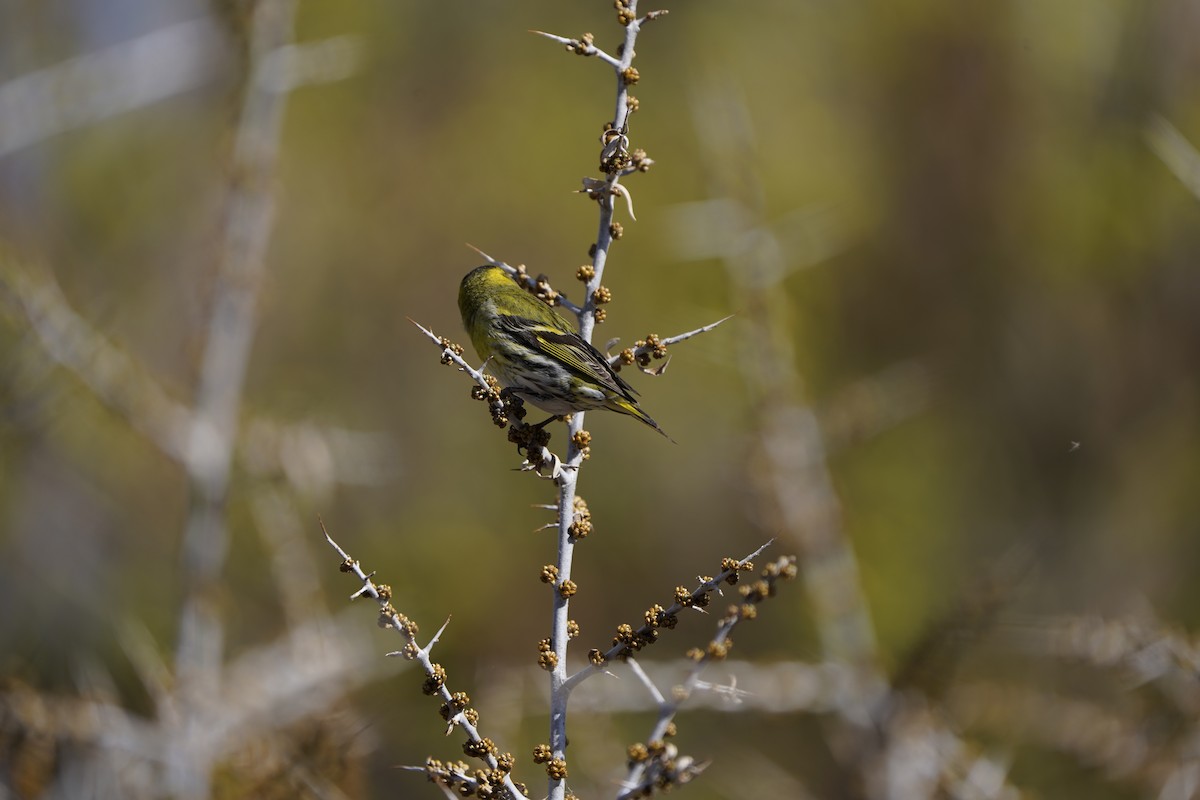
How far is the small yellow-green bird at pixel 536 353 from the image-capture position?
4.45 metres

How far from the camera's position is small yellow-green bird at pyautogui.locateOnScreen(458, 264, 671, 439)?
14.6 feet

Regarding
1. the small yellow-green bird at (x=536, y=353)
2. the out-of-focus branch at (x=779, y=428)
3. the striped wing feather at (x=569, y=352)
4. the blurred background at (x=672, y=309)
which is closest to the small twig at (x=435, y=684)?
the small yellow-green bird at (x=536, y=353)

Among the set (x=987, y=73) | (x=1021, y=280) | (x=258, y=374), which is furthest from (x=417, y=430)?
(x=987, y=73)

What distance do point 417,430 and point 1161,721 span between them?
412 inches

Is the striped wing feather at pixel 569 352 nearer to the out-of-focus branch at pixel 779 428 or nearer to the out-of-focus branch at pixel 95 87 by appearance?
the out-of-focus branch at pixel 779 428

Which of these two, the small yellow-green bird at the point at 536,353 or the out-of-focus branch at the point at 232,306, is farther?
the out-of-focus branch at the point at 232,306

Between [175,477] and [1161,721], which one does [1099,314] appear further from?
[175,477]

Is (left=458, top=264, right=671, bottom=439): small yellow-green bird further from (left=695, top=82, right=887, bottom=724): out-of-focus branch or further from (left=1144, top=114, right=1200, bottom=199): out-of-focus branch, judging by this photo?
(left=1144, top=114, right=1200, bottom=199): out-of-focus branch

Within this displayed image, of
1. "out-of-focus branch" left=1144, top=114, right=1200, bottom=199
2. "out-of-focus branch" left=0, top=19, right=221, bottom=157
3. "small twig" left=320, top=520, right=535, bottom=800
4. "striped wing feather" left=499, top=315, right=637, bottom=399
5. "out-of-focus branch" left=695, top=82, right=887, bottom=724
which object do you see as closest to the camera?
"small twig" left=320, top=520, right=535, bottom=800

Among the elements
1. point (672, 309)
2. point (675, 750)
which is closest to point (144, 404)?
point (675, 750)

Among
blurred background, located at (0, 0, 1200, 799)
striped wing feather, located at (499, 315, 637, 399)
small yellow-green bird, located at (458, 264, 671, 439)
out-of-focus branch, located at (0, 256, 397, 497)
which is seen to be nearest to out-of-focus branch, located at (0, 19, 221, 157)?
out-of-focus branch, located at (0, 256, 397, 497)

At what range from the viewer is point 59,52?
11812mm

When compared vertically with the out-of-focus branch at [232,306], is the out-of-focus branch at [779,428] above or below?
below

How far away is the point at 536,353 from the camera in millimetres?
4844
